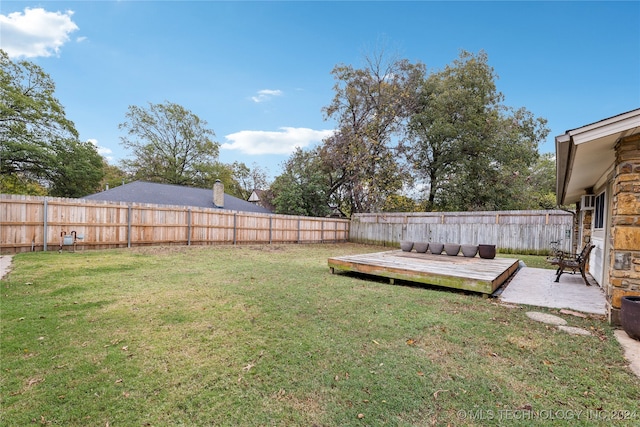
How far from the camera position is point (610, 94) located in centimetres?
1157

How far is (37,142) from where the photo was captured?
19266 millimetres

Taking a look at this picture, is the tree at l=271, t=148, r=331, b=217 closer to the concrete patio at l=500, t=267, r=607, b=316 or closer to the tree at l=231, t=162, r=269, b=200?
the concrete patio at l=500, t=267, r=607, b=316

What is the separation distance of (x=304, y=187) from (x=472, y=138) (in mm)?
10803

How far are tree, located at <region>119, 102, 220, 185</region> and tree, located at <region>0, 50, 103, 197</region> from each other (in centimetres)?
509

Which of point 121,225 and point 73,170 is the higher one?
point 73,170

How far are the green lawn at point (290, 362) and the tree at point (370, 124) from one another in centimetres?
1305

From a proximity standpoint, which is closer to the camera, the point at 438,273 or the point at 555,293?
the point at 555,293

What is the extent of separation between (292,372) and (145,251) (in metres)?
8.78

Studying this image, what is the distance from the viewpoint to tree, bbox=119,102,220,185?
26.8m

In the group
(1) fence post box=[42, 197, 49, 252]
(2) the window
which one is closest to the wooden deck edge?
(2) the window

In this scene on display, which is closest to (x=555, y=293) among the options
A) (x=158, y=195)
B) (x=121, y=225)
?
(x=121, y=225)

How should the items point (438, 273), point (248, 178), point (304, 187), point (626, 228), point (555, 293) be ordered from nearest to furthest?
point (626, 228) < point (555, 293) < point (438, 273) < point (304, 187) < point (248, 178)

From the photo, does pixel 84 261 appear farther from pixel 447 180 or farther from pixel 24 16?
→ pixel 447 180

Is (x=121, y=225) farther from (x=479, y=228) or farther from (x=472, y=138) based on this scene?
(x=472, y=138)
